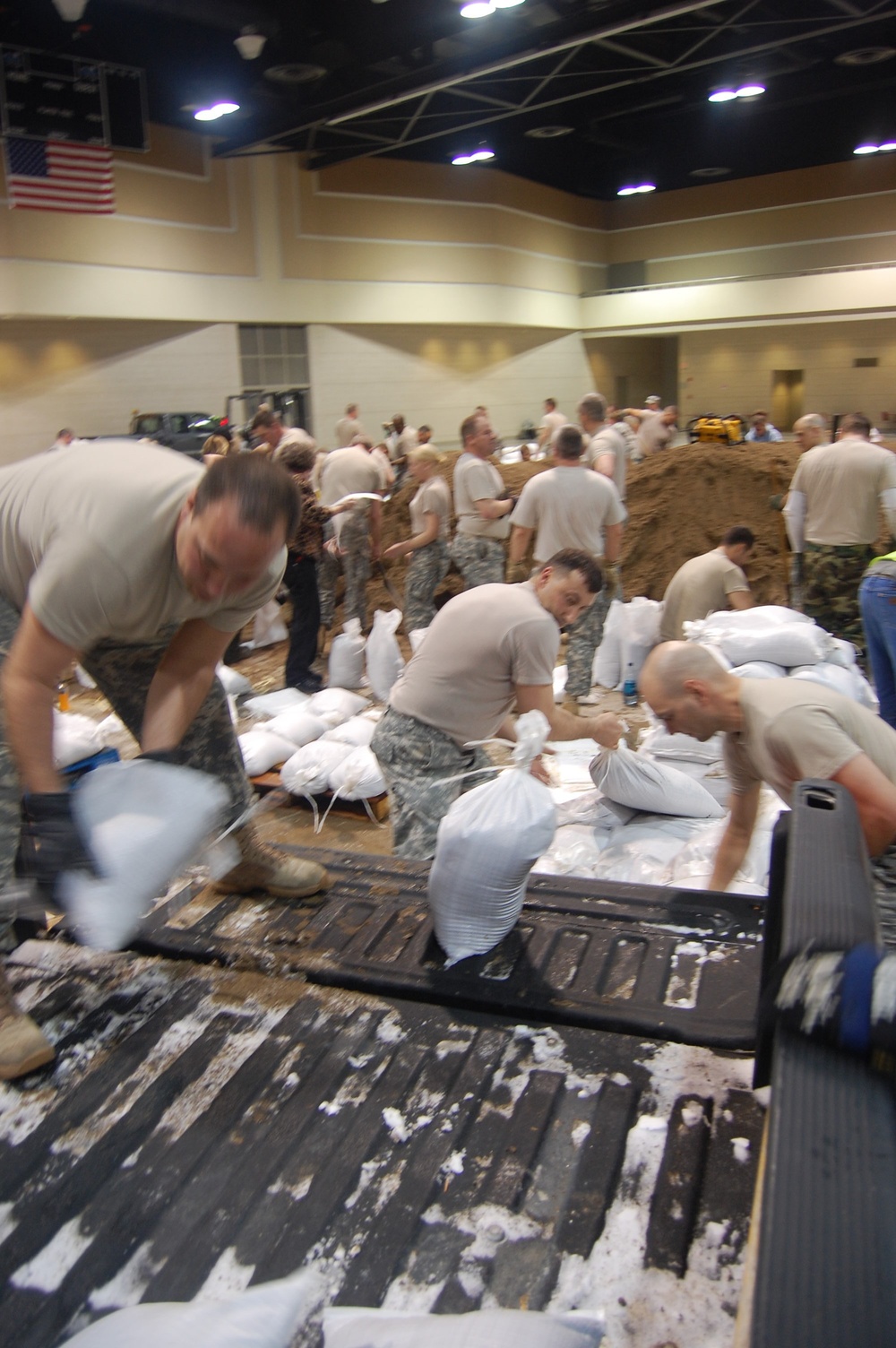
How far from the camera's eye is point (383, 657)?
18.6 feet

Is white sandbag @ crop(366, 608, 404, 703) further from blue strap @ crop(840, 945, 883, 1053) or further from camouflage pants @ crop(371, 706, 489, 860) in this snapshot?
blue strap @ crop(840, 945, 883, 1053)

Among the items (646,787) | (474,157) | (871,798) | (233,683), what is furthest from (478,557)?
(474,157)

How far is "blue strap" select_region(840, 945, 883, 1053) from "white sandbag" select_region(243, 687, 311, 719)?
15.8ft

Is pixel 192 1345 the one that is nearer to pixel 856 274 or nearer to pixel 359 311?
pixel 359 311

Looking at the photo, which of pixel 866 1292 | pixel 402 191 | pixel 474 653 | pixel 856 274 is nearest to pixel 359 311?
pixel 402 191

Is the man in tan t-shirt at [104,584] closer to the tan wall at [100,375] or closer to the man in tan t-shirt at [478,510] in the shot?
the man in tan t-shirt at [478,510]

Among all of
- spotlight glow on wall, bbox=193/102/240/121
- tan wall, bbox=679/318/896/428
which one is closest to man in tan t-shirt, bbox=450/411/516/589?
spotlight glow on wall, bbox=193/102/240/121

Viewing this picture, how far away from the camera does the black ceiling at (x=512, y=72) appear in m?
11.3

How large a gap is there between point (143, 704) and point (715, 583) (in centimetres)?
398

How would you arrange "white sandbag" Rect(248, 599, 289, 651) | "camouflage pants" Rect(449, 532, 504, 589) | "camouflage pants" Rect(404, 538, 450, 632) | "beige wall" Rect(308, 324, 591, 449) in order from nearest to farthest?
"camouflage pants" Rect(449, 532, 504, 589) → "camouflage pants" Rect(404, 538, 450, 632) → "white sandbag" Rect(248, 599, 289, 651) → "beige wall" Rect(308, 324, 591, 449)

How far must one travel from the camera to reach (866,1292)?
0.62m

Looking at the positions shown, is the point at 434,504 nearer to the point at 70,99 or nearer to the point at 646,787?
the point at 646,787

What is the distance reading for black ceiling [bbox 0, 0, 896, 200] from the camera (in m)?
11.3

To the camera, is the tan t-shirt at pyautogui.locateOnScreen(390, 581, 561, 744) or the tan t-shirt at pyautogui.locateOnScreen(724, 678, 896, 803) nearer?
the tan t-shirt at pyautogui.locateOnScreen(724, 678, 896, 803)
